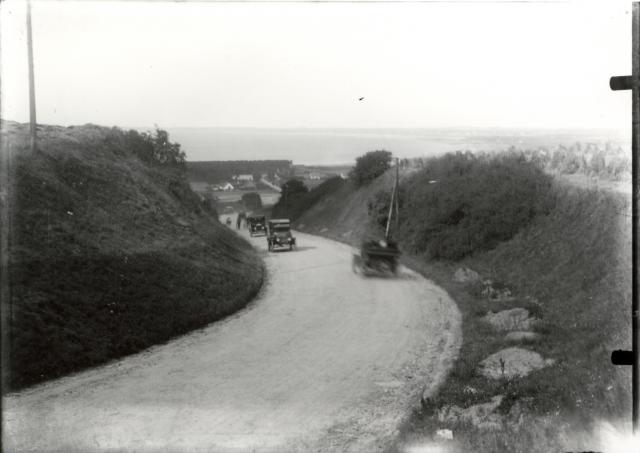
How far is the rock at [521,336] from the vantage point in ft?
45.1

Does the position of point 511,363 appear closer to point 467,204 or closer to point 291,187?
point 467,204

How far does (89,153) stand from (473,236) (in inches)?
746

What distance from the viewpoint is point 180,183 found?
1344 inches

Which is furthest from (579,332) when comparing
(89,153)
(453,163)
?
(453,163)

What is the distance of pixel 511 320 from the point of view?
52.6 feet

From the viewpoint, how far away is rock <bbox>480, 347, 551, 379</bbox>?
37.8ft

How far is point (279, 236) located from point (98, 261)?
18.2m

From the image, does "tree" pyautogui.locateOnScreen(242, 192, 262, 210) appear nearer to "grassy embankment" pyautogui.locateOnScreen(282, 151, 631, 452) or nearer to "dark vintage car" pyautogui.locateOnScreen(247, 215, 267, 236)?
"dark vintage car" pyautogui.locateOnScreen(247, 215, 267, 236)

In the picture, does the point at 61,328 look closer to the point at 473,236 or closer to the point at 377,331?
the point at 377,331

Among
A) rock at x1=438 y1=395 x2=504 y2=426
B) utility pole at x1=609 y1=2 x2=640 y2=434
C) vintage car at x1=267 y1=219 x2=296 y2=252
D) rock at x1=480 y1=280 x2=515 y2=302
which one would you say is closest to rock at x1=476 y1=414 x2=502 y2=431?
rock at x1=438 y1=395 x2=504 y2=426

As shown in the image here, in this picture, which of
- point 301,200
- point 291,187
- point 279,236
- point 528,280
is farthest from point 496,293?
point 291,187

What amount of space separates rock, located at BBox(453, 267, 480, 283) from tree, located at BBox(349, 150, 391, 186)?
31.9m

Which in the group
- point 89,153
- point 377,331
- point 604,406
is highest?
point 89,153

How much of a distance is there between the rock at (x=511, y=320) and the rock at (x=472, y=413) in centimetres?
585
